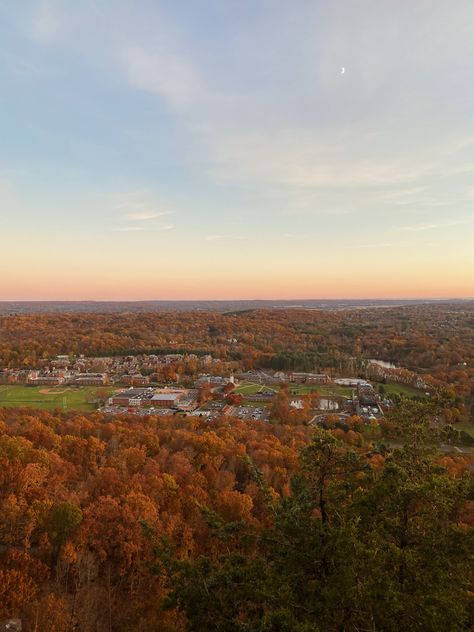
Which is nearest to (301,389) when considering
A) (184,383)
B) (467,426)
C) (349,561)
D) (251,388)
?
(251,388)

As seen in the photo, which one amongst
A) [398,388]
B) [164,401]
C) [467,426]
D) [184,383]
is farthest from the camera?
[184,383]

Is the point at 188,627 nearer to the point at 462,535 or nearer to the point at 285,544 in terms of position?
the point at 285,544

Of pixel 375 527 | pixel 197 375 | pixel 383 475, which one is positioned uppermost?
pixel 383 475

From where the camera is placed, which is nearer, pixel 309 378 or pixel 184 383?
pixel 184 383

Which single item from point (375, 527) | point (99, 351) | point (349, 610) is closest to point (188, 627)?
point (349, 610)

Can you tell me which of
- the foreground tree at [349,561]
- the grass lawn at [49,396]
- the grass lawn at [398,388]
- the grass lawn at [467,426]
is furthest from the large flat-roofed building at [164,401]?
the foreground tree at [349,561]

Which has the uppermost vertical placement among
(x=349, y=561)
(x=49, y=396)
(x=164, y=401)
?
(x=349, y=561)

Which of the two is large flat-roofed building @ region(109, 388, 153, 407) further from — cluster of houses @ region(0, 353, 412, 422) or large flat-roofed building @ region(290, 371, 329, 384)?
large flat-roofed building @ region(290, 371, 329, 384)

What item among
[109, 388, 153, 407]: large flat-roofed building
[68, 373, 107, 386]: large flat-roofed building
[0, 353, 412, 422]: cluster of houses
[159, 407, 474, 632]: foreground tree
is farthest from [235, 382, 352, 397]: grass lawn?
[159, 407, 474, 632]: foreground tree

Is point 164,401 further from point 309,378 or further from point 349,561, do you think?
point 349,561
